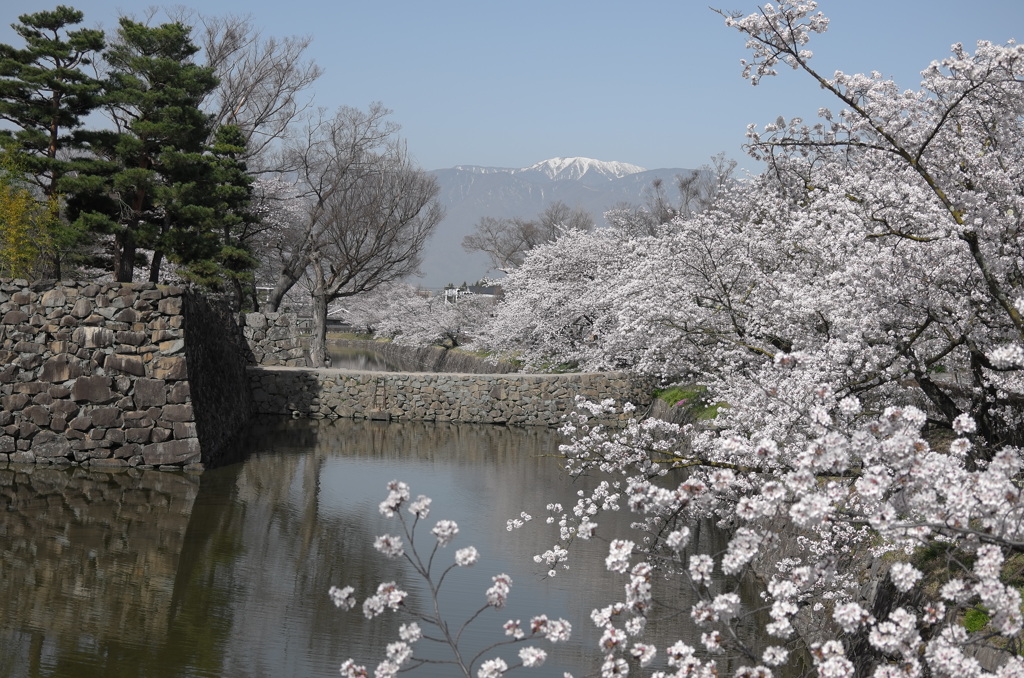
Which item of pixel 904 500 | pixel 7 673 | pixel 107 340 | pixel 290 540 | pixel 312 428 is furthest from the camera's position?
pixel 312 428

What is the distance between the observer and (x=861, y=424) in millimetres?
4871

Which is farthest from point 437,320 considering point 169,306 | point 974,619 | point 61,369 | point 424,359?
point 974,619

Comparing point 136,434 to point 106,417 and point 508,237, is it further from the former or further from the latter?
point 508,237

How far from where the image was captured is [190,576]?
6746 mm

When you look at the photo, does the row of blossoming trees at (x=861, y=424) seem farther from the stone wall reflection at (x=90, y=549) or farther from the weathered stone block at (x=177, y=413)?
the weathered stone block at (x=177, y=413)

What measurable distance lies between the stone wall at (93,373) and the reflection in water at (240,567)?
0.47 m

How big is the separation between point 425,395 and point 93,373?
764 cm

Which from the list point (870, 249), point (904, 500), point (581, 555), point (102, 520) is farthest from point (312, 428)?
point (904, 500)

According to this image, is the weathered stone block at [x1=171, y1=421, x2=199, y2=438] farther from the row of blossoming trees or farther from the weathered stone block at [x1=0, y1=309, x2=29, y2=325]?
the row of blossoming trees

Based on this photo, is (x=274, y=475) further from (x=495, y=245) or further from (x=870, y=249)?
(x=495, y=245)

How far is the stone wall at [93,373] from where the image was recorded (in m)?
10.5

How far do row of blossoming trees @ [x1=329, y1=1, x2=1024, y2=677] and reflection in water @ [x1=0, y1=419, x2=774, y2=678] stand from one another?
95 cm

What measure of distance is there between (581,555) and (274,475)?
4.98m

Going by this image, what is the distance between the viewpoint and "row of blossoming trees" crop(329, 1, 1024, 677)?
2680 millimetres
